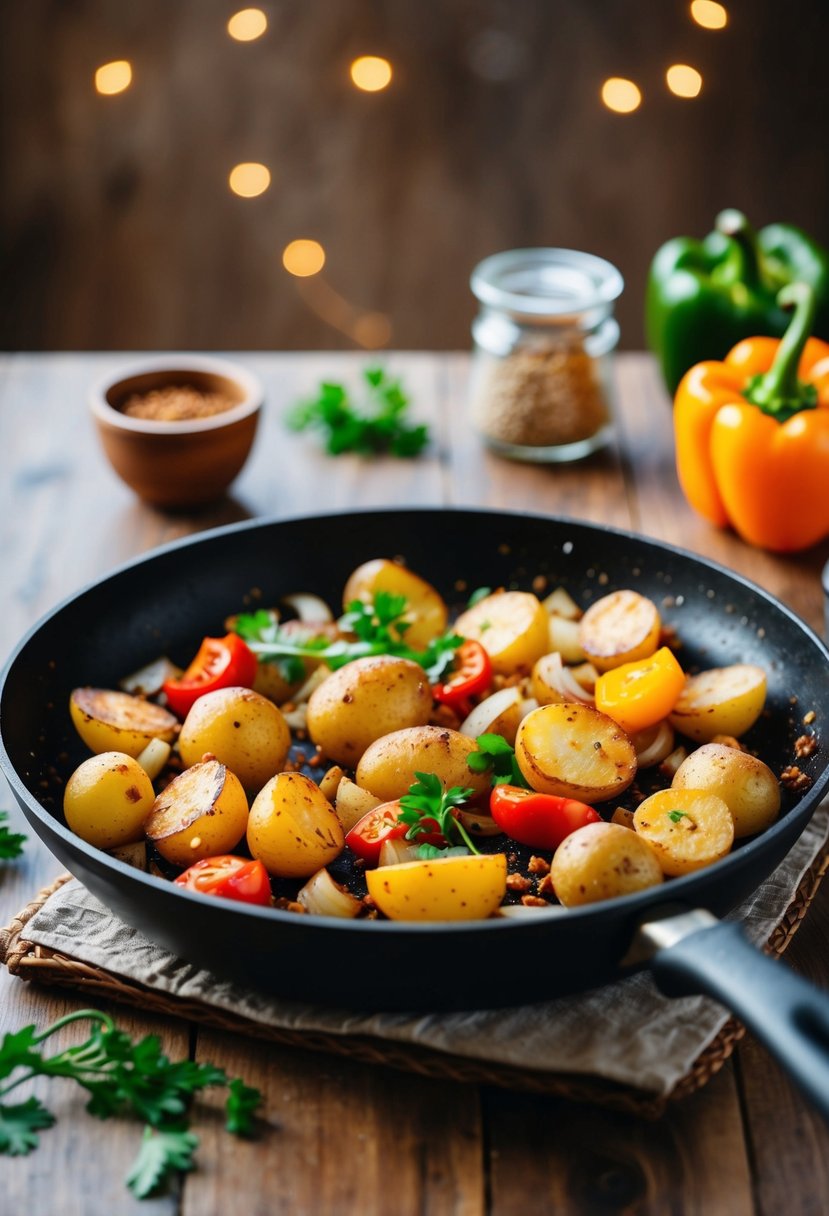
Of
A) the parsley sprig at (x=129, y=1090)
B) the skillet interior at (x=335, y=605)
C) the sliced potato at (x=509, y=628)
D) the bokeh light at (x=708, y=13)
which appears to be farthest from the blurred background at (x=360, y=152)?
the parsley sprig at (x=129, y=1090)

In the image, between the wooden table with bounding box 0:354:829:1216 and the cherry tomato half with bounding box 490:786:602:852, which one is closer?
the wooden table with bounding box 0:354:829:1216

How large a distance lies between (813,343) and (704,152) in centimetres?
185

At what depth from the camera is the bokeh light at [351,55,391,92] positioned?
3557mm

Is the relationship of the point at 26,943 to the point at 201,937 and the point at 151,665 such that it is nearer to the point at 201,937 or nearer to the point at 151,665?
the point at 201,937

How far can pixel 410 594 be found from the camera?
184 centimetres

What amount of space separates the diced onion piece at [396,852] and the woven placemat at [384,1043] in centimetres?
18

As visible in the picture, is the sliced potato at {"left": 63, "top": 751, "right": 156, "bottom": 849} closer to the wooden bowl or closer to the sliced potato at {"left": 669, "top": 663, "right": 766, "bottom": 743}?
the sliced potato at {"left": 669, "top": 663, "right": 766, "bottom": 743}

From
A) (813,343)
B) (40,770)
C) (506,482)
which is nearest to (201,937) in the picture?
(40,770)

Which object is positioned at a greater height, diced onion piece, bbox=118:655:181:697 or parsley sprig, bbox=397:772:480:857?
parsley sprig, bbox=397:772:480:857

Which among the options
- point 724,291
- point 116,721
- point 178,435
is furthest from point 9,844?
point 724,291

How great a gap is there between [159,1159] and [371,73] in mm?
3171

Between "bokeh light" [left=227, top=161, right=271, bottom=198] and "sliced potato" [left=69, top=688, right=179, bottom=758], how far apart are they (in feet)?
9.00

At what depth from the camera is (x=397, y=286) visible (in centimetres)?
419

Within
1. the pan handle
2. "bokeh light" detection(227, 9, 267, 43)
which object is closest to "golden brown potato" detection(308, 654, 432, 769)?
the pan handle
